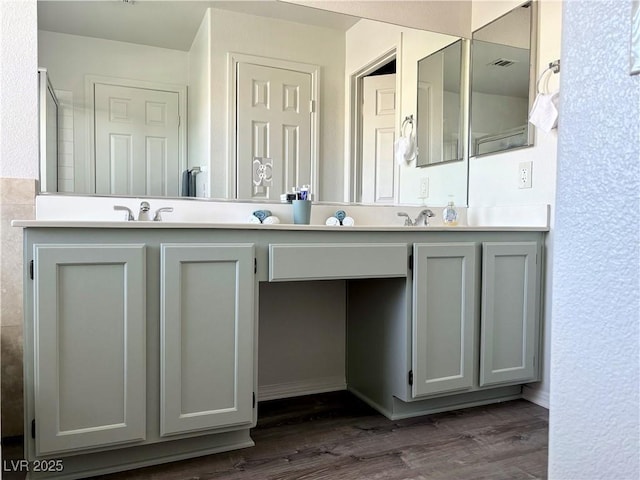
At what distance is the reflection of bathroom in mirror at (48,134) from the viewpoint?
1858 millimetres

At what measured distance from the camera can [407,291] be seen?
201cm

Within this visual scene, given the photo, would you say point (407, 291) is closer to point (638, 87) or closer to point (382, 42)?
point (382, 42)

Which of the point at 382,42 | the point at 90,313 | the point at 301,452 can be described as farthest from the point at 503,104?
the point at 90,313

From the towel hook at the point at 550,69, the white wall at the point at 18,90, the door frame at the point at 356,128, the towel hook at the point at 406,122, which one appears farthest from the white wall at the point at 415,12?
the white wall at the point at 18,90

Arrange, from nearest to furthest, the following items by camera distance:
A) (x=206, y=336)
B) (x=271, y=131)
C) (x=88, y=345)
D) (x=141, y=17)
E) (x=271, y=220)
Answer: (x=88, y=345) → (x=206, y=336) → (x=141, y=17) → (x=271, y=220) → (x=271, y=131)

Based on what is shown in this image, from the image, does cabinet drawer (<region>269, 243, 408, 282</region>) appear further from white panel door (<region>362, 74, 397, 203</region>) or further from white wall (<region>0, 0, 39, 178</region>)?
white wall (<region>0, 0, 39, 178</region>)

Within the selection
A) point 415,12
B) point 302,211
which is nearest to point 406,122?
point 415,12

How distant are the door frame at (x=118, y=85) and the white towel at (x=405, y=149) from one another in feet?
3.71

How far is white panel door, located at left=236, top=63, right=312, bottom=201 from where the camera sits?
2223mm

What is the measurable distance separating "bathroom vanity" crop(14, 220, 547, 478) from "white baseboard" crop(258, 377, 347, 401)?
11.9 inches

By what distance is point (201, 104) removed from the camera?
7.00 ft

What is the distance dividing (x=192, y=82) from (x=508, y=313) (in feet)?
5.86

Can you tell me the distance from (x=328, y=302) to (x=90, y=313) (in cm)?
124

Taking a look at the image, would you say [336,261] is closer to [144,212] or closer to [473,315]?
[473,315]
